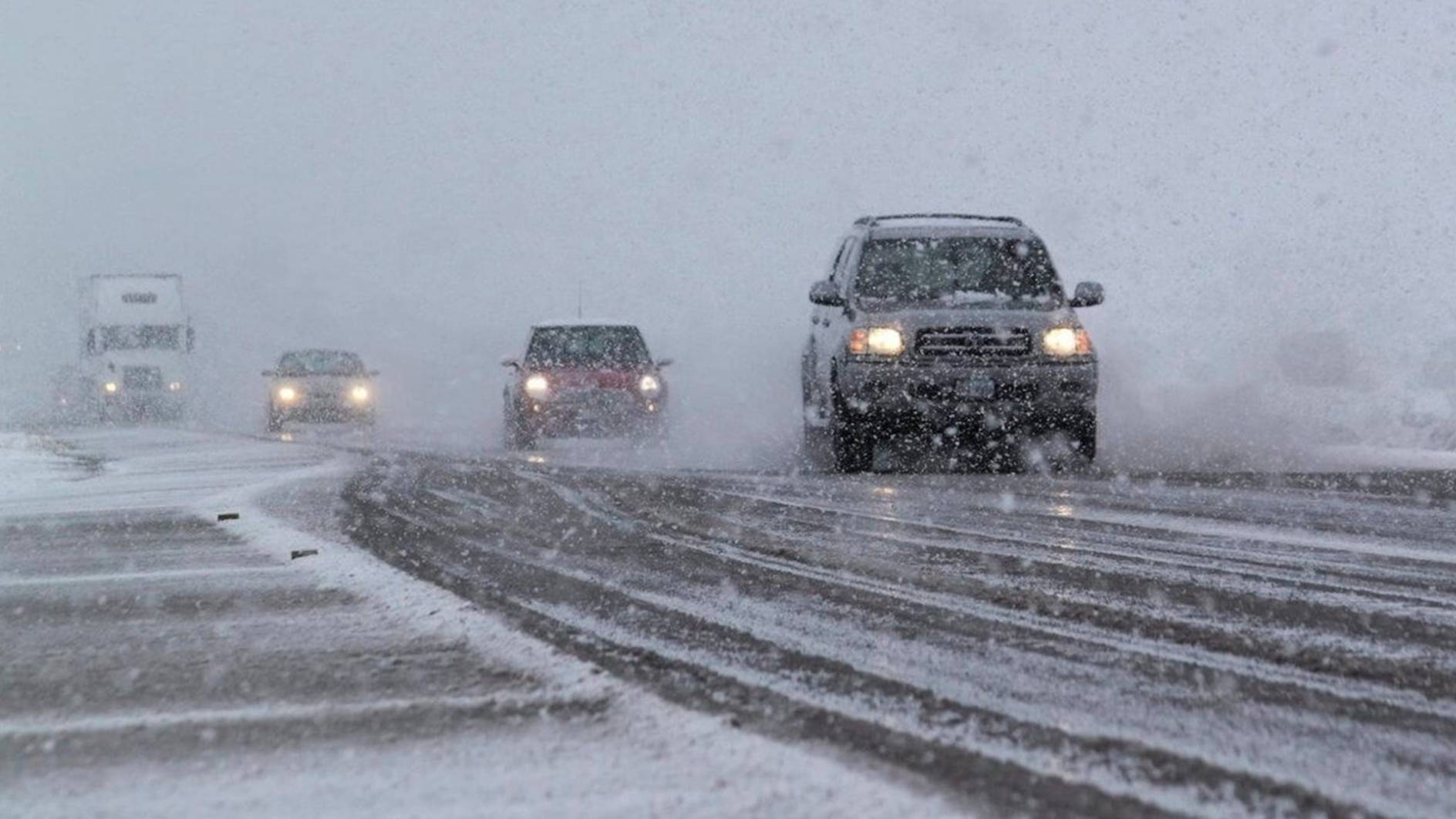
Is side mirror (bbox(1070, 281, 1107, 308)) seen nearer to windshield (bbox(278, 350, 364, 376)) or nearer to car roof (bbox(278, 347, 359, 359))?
windshield (bbox(278, 350, 364, 376))

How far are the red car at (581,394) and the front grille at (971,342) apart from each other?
7.20 metres

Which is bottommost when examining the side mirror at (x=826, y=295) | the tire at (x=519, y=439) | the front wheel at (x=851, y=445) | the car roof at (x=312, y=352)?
the tire at (x=519, y=439)

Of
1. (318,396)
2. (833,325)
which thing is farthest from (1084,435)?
(318,396)

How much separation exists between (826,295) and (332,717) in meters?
9.51

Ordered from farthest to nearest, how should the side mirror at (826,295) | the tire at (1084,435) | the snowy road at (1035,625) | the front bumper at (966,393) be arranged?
the side mirror at (826,295) < the tire at (1084,435) < the front bumper at (966,393) < the snowy road at (1035,625)

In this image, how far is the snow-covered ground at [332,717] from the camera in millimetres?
2807

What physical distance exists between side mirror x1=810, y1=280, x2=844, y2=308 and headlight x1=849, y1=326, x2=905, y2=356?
56cm

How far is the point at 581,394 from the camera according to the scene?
18.8 meters

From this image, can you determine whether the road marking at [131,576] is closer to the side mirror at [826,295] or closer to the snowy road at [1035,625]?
the snowy road at [1035,625]

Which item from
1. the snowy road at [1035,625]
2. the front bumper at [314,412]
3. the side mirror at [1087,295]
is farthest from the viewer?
the front bumper at [314,412]

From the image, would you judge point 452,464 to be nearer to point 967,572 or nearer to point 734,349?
point 967,572

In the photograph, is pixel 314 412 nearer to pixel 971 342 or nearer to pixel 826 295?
pixel 826 295

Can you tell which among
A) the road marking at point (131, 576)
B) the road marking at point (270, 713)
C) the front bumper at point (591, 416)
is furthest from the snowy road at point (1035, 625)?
the front bumper at point (591, 416)

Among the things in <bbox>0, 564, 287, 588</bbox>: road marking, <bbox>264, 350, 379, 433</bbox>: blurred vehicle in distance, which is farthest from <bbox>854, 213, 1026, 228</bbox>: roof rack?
<bbox>264, 350, 379, 433</bbox>: blurred vehicle in distance
